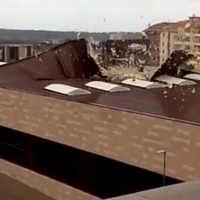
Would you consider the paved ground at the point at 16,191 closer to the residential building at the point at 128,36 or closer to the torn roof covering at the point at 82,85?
the torn roof covering at the point at 82,85

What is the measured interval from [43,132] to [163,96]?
150 cm

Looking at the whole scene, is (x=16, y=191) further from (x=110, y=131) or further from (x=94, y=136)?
(x=110, y=131)

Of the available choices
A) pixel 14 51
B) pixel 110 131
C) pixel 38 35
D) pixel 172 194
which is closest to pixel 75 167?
pixel 110 131

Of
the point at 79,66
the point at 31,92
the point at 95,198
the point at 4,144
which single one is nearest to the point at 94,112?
the point at 95,198

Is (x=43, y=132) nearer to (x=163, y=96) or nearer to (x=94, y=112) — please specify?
(x=94, y=112)

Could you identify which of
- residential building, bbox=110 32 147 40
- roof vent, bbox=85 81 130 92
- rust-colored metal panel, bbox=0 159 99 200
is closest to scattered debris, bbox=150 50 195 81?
residential building, bbox=110 32 147 40

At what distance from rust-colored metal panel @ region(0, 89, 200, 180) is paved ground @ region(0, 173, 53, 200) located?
0.67 metres

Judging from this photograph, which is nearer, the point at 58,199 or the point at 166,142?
the point at 166,142

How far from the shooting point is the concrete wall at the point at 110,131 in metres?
4.36

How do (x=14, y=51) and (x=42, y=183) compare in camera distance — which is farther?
(x=14, y=51)

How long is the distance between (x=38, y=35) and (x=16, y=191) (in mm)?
3397

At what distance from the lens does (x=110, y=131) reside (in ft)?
16.9

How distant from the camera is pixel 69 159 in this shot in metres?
6.15

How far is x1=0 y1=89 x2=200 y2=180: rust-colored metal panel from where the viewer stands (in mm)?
4367
